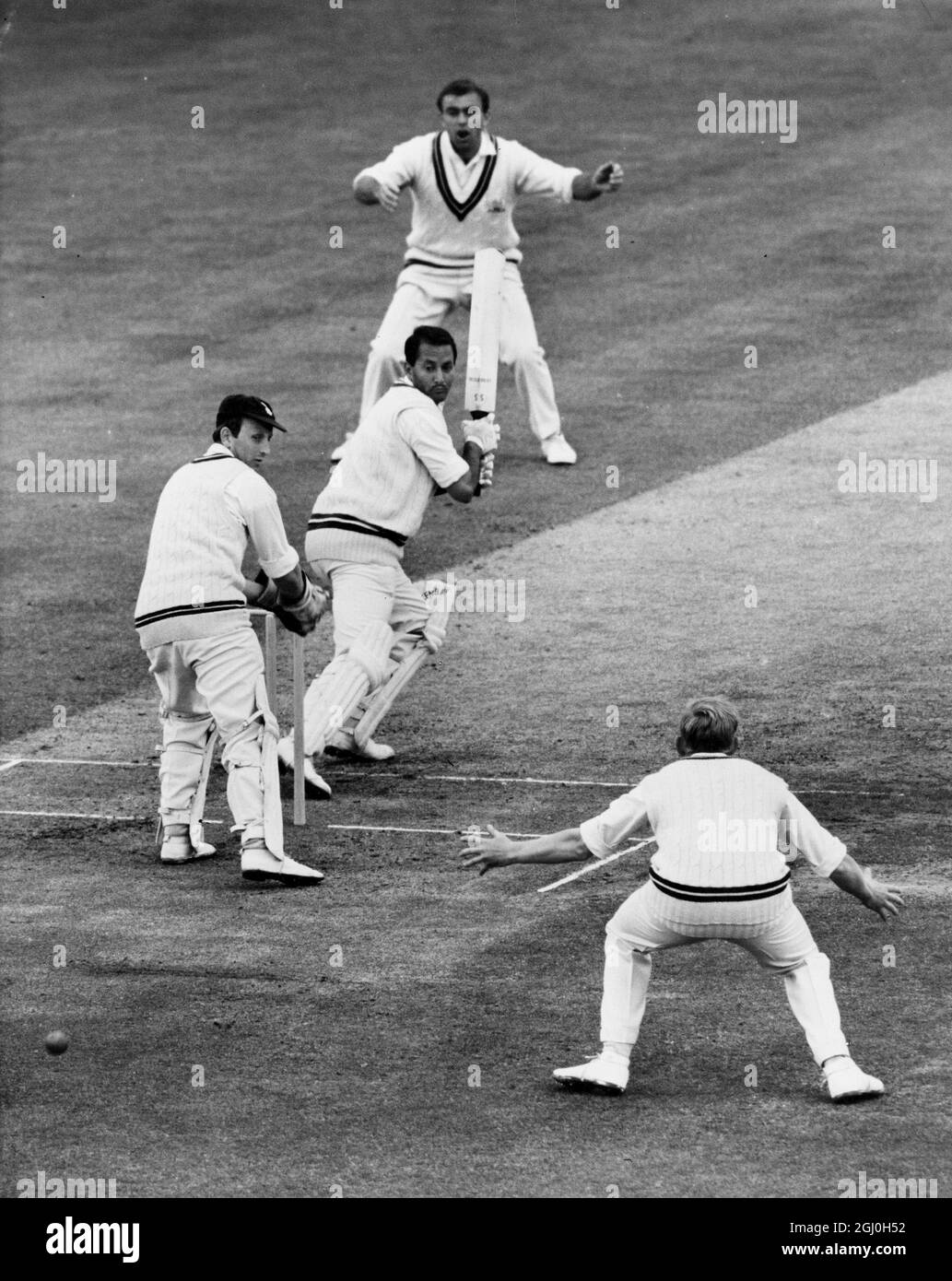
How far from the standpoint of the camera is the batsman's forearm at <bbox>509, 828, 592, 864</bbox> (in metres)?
8.88

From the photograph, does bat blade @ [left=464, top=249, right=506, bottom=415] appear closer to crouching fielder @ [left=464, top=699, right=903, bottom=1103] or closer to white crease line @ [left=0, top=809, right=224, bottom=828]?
white crease line @ [left=0, top=809, right=224, bottom=828]

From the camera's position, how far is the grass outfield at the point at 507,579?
9.02 meters

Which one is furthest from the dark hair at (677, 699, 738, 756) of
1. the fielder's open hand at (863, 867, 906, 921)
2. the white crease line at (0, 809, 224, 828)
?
the white crease line at (0, 809, 224, 828)

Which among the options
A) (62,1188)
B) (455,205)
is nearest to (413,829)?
(62,1188)

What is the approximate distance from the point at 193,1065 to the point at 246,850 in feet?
8.20

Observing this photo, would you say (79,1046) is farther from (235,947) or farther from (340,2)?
(340,2)

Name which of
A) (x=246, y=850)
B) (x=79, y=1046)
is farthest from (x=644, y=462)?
(x=79, y=1046)

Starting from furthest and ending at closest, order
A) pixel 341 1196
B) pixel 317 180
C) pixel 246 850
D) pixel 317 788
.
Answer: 1. pixel 317 180
2. pixel 317 788
3. pixel 246 850
4. pixel 341 1196

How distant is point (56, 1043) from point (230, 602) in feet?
10.7

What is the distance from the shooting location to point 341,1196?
817 cm

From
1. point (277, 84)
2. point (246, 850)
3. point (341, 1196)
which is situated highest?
point (277, 84)

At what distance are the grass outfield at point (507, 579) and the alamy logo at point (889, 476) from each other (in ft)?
0.67

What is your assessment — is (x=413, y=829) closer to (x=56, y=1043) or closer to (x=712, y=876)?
(x=56, y=1043)

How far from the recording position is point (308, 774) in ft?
44.6
